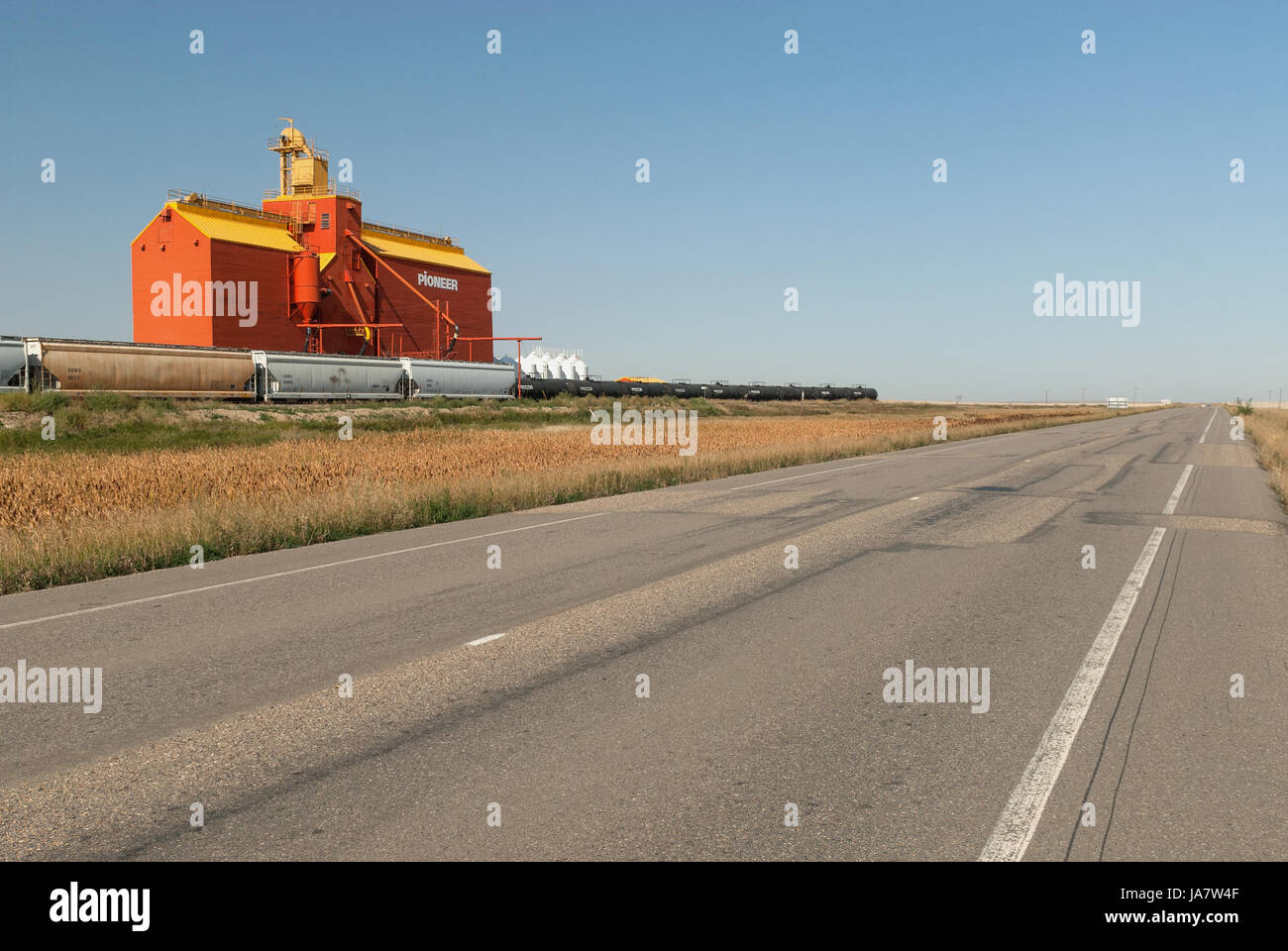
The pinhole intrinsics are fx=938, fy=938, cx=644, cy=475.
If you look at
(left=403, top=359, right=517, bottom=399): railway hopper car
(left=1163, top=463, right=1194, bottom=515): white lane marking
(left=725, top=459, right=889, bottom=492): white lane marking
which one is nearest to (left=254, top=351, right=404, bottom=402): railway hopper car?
(left=403, top=359, right=517, bottom=399): railway hopper car

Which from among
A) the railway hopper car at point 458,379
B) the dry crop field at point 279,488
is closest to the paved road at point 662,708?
the dry crop field at point 279,488

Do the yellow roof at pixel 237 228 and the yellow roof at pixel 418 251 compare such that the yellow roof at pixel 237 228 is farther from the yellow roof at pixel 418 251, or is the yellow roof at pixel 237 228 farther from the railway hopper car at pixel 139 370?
the railway hopper car at pixel 139 370

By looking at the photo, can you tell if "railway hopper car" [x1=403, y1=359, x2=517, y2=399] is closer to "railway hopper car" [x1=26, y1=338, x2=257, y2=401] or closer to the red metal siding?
the red metal siding

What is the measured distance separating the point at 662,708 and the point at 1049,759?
2092 millimetres

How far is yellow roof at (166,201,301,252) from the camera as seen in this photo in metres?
47.5

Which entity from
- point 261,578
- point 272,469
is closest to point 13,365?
point 272,469

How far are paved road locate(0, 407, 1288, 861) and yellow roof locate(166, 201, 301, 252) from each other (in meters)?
42.4

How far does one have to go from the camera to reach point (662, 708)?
552cm

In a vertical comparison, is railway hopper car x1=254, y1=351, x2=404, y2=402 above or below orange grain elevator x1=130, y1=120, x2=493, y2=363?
below

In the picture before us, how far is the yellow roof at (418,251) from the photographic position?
193ft

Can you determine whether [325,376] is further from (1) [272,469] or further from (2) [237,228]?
(1) [272,469]

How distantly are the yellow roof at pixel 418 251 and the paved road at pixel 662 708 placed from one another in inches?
2016
